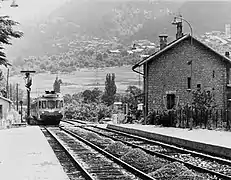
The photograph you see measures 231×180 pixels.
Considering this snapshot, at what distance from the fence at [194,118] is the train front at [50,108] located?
11308 millimetres

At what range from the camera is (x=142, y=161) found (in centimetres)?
1658

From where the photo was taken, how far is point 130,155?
58.5ft

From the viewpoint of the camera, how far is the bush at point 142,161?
596 inches

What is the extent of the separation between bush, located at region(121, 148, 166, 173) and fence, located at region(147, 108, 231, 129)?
1335 cm

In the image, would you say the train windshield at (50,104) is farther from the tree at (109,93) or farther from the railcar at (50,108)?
the tree at (109,93)

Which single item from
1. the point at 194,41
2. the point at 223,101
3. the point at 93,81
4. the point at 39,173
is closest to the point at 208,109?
the point at 223,101

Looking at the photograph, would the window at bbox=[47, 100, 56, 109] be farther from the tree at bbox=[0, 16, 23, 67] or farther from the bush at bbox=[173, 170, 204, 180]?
the bush at bbox=[173, 170, 204, 180]

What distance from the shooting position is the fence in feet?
107

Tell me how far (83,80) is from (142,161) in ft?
445

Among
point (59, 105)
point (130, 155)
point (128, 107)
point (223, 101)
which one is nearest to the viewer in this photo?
point (130, 155)

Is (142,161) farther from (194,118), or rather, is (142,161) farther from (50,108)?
(50,108)

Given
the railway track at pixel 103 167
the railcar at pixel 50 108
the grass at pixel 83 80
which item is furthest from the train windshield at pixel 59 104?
the grass at pixel 83 80

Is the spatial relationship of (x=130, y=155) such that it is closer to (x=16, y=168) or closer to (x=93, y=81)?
(x=16, y=168)

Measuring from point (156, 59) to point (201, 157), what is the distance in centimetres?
3246
